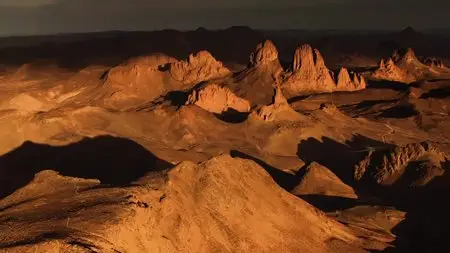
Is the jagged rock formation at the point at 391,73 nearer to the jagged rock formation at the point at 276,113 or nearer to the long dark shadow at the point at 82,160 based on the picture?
the jagged rock formation at the point at 276,113

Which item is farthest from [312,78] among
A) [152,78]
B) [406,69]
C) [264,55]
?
[152,78]

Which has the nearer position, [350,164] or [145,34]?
[350,164]

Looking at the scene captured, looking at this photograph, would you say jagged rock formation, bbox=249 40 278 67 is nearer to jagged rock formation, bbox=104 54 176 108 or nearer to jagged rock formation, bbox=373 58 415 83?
jagged rock formation, bbox=104 54 176 108

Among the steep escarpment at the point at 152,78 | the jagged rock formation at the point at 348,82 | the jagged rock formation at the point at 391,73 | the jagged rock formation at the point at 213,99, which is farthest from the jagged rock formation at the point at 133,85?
the jagged rock formation at the point at 391,73

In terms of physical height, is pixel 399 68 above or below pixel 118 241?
below

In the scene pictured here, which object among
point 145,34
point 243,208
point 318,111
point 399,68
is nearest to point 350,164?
point 318,111

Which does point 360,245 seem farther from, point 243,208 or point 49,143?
point 49,143

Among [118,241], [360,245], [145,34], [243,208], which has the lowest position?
[145,34]
